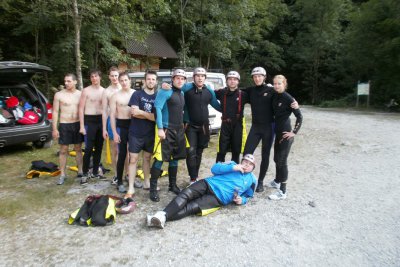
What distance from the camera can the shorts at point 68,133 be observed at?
510 cm

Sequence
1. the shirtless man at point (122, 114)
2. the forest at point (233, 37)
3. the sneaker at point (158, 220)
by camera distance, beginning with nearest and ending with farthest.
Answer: the sneaker at point (158, 220) < the shirtless man at point (122, 114) < the forest at point (233, 37)

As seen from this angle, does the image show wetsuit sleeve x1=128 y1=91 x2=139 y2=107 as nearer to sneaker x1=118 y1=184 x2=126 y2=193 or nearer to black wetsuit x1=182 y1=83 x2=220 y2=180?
black wetsuit x1=182 y1=83 x2=220 y2=180

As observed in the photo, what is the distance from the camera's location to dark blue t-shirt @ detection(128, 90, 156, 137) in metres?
4.44

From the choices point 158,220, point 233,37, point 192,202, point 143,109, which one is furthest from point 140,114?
point 233,37

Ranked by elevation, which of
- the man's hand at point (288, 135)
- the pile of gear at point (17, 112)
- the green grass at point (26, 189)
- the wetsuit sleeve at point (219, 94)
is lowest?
the green grass at point (26, 189)

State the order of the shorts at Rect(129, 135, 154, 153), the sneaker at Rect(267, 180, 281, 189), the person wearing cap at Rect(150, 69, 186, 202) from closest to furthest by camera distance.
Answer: the person wearing cap at Rect(150, 69, 186, 202) → the shorts at Rect(129, 135, 154, 153) → the sneaker at Rect(267, 180, 281, 189)

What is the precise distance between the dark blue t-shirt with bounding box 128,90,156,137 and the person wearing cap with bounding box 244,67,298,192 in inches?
60.3

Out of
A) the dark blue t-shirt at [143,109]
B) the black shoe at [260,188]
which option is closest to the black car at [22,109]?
the dark blue t-shirt at [143,109]

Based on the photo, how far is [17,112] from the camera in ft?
22.6

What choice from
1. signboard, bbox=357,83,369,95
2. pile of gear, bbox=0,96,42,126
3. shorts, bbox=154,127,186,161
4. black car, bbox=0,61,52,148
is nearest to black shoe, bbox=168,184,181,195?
shorts, bbox=154,127,186,161

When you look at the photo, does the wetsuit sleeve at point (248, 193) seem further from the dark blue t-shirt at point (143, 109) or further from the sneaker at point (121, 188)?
the sneaker at point (121, 188)

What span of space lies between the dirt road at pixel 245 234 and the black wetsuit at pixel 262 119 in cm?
72

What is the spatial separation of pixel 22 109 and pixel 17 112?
18 cm

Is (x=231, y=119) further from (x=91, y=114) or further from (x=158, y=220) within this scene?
(x=91, y=114)
